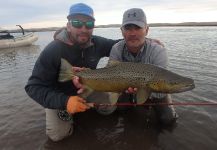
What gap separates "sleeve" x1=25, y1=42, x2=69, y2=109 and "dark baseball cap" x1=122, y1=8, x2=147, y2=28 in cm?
146

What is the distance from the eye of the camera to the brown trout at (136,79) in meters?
4.53

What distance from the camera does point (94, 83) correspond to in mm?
4867

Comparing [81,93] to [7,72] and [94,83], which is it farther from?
[7,72]

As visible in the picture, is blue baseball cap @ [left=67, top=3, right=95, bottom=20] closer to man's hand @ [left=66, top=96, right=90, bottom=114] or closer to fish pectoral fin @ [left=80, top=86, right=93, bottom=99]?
fish pectoral fin @ [left=80, top=86, right=93, bottom=99]

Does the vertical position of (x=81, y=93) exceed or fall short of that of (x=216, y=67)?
it exceeds it

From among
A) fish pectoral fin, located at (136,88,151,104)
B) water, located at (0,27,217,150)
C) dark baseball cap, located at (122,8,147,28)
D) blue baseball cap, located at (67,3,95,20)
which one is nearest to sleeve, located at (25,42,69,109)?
blue baseball cap, located at (67,3,95,20)

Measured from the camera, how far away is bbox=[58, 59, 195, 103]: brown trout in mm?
4531

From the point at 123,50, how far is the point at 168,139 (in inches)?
76.2

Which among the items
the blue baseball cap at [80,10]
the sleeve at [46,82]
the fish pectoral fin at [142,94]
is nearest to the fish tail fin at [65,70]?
the sleeve at [46,82]

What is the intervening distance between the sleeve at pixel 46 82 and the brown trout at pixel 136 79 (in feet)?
1.56

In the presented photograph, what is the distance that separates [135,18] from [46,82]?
203 centimetres

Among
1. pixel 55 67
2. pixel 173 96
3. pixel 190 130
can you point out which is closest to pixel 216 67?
pixel 173 96

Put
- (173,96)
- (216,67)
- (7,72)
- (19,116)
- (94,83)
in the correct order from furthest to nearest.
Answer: (7,72)
(216,67)
(173,96)
(19,116)
(94,83)

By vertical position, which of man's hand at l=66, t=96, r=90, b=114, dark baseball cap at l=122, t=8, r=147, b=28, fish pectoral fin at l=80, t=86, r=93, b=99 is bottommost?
man's hand at l=66, t=96, r=90, b=114
